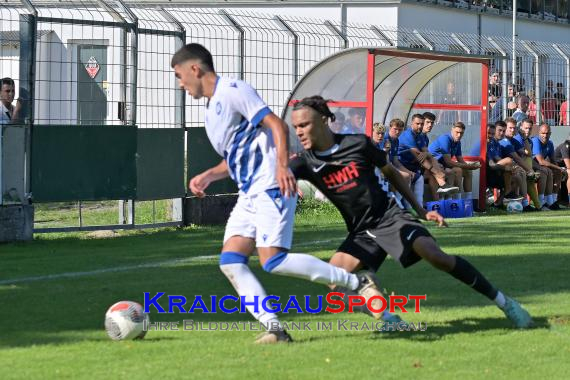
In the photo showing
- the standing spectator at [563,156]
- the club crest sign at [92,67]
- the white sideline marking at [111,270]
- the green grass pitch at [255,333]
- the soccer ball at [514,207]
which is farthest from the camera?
the standing spectator at [563,156]

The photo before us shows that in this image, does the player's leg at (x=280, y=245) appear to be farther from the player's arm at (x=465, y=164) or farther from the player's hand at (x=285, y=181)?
the player's arm at (x=465, y=164)

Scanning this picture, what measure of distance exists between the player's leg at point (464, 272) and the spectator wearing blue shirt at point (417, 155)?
10.9 meters

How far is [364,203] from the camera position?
323 inches

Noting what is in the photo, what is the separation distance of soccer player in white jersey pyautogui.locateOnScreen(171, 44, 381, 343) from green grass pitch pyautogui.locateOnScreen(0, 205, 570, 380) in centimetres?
41

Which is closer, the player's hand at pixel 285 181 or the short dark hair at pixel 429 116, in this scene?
the player's hand at pixel 285 181

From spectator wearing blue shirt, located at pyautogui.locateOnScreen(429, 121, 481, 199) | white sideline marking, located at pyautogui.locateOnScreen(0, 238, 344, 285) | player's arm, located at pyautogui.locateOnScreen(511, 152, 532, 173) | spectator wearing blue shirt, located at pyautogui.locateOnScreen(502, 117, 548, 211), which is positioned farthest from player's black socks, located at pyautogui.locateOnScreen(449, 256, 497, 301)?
player's arm, located at pyautogui.locateOnScreen(511, 152, 532, 173)

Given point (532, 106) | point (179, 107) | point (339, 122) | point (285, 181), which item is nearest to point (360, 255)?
point (285, 181)

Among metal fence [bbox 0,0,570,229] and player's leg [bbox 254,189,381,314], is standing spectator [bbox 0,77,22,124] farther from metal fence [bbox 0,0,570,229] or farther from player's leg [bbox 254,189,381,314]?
player's leg [bbox 254,189,381,314]

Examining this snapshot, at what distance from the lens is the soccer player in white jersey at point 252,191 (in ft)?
24.5

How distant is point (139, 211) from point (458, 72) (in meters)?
7.18

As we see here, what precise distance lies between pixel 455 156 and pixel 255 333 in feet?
41.6

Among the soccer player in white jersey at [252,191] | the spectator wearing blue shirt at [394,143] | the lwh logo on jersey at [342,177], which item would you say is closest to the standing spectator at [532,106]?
the spectator wearing blue shirt at [394,143]

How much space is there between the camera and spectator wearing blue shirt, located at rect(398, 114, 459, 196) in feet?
62.6

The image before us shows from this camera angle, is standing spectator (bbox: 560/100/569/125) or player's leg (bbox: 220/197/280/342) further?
standing spectator (bbox: 560/100/569/125)
